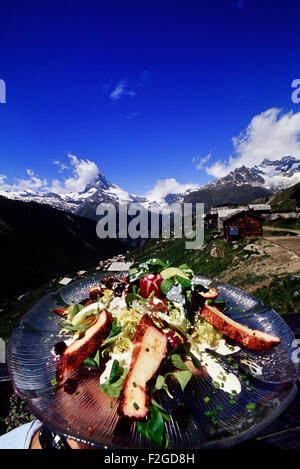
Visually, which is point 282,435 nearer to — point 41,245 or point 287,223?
point 287,223

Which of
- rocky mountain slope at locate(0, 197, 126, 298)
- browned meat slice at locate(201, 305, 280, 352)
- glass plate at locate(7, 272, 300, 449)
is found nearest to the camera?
glass plate at locate(7, 272, 300, 449)

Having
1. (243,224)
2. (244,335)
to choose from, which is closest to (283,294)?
(244,335)

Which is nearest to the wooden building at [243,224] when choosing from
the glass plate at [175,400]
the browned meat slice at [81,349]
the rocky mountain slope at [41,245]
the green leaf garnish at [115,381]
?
the glass plate at [175,400]

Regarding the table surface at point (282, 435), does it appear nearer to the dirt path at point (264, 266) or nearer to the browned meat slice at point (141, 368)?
the browned meat slice at point (141, 368)

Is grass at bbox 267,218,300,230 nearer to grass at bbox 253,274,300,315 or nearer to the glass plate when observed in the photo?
grass at bbox 253,274,300,315

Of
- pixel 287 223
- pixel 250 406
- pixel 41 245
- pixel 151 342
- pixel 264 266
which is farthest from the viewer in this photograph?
pixel 41 245

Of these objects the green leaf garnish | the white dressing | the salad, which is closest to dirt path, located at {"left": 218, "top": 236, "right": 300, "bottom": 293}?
the salad

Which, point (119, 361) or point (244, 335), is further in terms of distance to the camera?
point (244, 335)

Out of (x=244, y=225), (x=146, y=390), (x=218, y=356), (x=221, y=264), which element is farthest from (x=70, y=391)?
(x=244, y=225)
